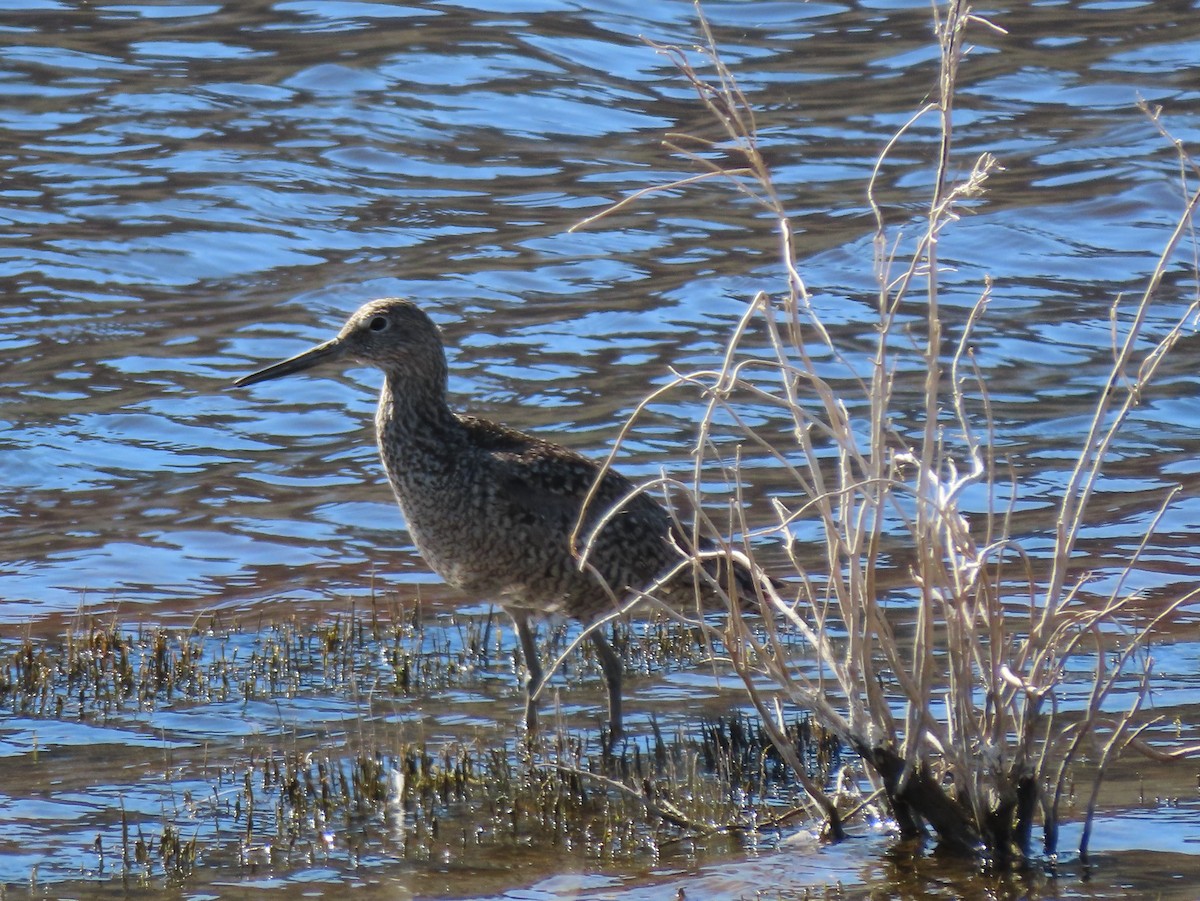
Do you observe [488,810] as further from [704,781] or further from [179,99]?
[179,99]

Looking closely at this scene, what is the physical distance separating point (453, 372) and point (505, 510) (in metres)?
6.45

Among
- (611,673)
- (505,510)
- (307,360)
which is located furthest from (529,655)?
(307,360)

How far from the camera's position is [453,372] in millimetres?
14547

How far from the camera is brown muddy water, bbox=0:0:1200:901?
22.0 ft

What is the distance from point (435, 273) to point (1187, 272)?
6570mm

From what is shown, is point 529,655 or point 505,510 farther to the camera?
point 529,655

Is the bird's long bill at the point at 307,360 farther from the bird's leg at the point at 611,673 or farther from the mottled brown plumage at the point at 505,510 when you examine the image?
the bird's leg at the point at 611,673

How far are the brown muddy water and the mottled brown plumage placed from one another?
0.53m

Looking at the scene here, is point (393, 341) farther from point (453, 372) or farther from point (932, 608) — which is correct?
point (453, 372)

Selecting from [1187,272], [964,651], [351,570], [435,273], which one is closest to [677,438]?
[351,570]

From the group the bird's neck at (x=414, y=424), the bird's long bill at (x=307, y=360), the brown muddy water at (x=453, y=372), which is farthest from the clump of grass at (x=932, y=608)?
Result: the bird's long bill at (x=307, y=360)

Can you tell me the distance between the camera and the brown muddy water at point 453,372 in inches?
263

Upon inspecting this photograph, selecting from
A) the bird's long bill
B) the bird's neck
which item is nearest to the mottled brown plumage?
the bird's neck

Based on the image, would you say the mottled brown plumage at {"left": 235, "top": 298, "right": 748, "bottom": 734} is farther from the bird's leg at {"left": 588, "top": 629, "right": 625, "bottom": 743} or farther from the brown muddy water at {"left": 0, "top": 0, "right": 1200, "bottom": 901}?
the brown muddy water at {"left": 0, "top": 0, "right": 1200, "bottom": 901}
